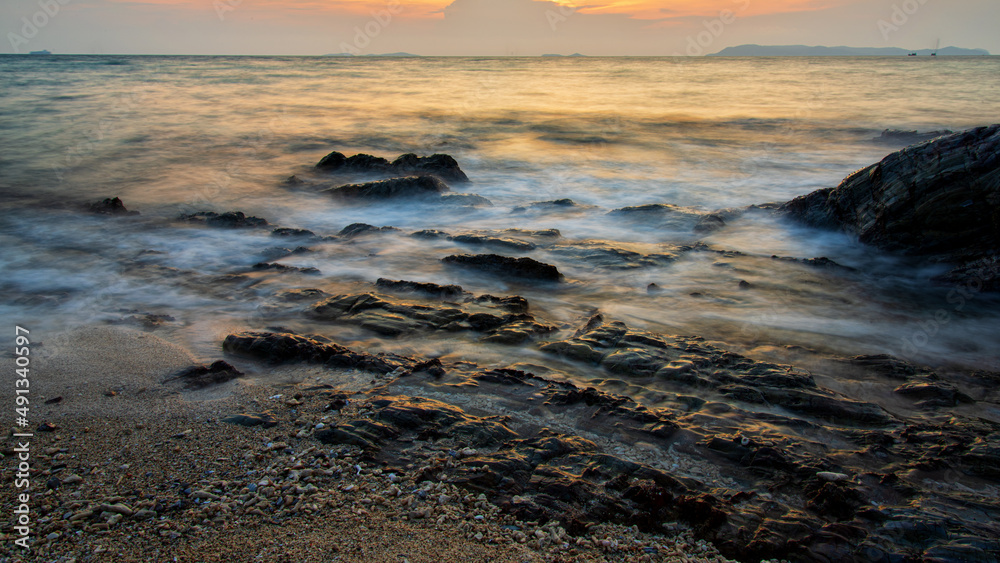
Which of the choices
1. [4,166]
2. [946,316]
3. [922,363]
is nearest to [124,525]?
[922,363]

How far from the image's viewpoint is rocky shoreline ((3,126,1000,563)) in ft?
8.58

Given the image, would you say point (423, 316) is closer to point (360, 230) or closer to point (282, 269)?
point (282, 269)

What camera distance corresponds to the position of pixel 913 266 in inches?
264

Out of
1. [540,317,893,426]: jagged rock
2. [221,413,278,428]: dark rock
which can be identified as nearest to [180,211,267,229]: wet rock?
[221,413,278,428]: dark rock

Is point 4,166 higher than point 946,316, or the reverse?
point 4,166

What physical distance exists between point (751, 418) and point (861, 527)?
98 centimetres

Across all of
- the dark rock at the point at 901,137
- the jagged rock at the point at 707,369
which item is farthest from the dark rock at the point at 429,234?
the dark rock at the point at 901,137

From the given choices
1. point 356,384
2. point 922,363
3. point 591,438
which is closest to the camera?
point 591,438

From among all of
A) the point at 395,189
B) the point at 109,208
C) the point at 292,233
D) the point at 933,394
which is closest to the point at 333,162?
the point at 395,189

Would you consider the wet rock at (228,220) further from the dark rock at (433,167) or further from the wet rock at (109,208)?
the dark rock at (433,167)

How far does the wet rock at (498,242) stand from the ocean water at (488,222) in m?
0.21

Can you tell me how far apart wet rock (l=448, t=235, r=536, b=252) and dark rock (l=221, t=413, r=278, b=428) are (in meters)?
4.58

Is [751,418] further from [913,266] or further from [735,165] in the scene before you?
[735,165]

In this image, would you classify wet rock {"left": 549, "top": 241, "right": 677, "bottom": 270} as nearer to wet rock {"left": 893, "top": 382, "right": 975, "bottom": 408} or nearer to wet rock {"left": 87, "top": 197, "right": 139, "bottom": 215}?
wet rock {"left": 893, "top": 382, "right": 975, "bottom": 408}
